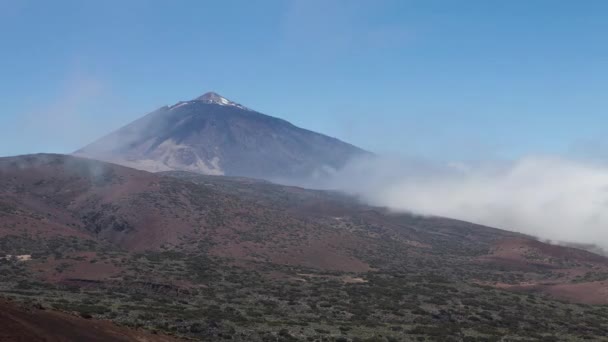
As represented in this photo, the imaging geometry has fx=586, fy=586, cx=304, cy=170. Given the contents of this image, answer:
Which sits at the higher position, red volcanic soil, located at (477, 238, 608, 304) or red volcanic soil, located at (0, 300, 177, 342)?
red volcanic soil, located at (477, 238, 608, 304)

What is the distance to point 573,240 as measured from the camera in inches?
5054

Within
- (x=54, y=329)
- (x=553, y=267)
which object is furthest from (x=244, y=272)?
(x=553, y=267)

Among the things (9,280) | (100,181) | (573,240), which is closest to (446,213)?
(573,240)

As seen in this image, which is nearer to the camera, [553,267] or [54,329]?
[54,329]

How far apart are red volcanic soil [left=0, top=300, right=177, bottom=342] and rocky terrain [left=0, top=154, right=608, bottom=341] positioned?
0.35 feet

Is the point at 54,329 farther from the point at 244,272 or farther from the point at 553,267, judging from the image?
the point at 553,267

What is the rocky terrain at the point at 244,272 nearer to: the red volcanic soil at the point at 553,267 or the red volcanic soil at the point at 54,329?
the red volcanic soil at the point at 54,329

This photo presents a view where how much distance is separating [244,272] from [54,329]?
32804 millimetres

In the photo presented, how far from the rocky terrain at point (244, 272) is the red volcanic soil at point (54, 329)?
11 centimetres

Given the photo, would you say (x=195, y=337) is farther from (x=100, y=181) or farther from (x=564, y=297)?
(x=100, y=181)

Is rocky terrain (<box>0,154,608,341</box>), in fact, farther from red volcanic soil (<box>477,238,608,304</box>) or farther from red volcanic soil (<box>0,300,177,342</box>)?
red volcanic soil (<box>477,238,608,304</box>)

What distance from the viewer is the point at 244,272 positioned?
173 feet

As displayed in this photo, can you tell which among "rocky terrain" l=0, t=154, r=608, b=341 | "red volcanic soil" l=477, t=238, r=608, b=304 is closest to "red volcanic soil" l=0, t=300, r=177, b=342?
"rocky terrain" l=0, t=154, r=608, b=341

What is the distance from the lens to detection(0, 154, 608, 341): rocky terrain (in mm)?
33094
